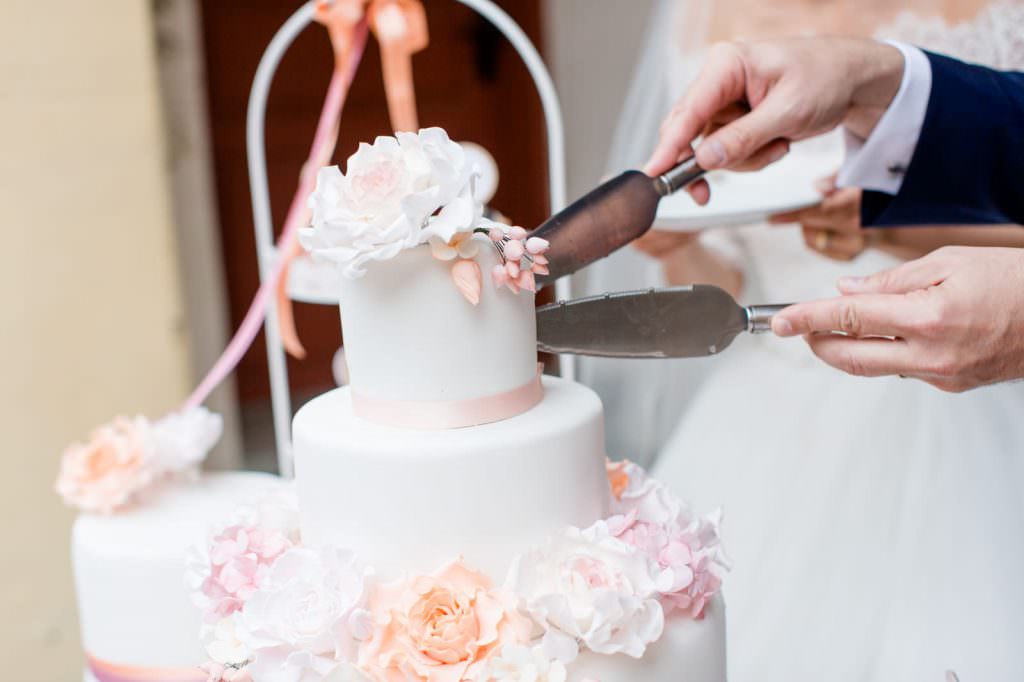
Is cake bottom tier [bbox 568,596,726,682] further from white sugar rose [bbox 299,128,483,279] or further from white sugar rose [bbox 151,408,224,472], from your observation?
white sugar rose [bbox 151,408,224,472]

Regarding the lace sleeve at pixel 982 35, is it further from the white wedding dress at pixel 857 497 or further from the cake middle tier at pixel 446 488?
the cake middle tier at pixel 446 488

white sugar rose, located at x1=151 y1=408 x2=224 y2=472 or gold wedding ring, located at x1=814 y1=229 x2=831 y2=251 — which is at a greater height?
gold wedding ring, located at x1=814 y1=229 x2=831 y2=251

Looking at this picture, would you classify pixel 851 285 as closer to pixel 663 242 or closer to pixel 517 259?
pixel 517 259

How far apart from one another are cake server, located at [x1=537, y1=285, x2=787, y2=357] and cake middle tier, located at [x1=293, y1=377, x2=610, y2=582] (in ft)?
0.37

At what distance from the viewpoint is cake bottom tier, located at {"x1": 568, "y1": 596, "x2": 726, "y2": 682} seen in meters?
0.62

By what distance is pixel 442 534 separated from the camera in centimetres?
64

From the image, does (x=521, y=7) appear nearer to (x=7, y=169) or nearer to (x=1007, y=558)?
(x=7, y=169)

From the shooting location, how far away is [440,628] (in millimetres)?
586

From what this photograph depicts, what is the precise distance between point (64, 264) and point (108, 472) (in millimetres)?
707

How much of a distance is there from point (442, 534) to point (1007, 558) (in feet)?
2.25

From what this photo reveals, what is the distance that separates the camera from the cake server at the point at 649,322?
77cm

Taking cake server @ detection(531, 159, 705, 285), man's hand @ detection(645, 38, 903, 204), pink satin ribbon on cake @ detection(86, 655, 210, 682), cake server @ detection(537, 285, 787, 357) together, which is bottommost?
pink satin ribbon on cake @ detection(86, 655, 210, 682)

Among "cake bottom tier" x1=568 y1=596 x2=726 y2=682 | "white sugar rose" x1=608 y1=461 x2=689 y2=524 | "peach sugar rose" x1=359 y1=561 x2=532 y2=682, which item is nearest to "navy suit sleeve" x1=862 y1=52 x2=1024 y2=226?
"white sugar rose" x1=608 y1=461 x2=689 y2=524

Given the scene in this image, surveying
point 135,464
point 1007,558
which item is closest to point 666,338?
point 1007,558
